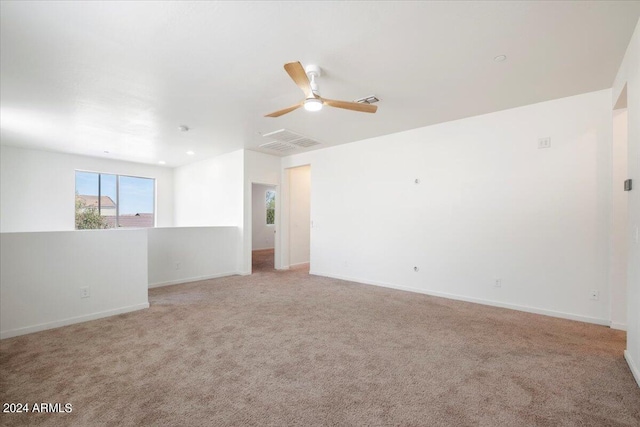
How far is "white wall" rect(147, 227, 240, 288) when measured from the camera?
17.6 ft

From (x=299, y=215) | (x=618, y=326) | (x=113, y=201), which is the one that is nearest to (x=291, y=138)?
(x=299, y=215)

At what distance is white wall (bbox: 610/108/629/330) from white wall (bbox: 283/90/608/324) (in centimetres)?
7

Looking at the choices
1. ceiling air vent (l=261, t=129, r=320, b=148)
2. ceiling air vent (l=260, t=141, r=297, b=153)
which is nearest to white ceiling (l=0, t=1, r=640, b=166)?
ceiling air vent (l=261, t=129, r=320, b=148)

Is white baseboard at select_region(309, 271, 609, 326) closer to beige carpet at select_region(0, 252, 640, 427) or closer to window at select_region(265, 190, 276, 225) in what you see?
beige carpet at select_region(0, 252, 640, 427)

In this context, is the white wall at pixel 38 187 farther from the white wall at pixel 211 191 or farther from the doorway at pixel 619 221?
the doorway at pixel 619 221

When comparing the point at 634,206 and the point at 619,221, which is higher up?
the point at 634,206

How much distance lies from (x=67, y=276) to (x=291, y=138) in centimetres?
378

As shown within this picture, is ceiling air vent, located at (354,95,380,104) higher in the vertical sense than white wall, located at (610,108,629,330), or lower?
higher

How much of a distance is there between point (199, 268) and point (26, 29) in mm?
4428

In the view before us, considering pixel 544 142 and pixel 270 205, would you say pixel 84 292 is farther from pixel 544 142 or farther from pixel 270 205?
pixel 270 205

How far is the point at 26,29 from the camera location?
7.45 ft

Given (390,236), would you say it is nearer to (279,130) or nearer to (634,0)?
(279,130)

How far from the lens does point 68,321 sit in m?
3.35

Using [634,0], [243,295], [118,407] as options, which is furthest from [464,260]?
[118,407]
